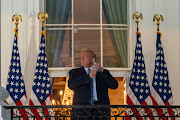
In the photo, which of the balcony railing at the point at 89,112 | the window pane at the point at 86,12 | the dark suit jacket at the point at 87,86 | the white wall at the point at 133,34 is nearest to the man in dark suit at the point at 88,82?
the dark suit jacket at the point at 87,86

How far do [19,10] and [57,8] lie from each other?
70 centimetres

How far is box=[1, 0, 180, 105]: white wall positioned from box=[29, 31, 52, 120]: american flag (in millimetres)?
296

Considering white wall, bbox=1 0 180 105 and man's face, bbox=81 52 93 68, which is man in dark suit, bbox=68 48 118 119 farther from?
white wall, bbox=1 0 180 105

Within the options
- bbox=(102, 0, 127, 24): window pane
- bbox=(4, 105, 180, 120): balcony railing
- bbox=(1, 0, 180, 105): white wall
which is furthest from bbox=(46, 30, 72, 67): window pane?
bbox=(4, 105, 180, 120): balcony railing

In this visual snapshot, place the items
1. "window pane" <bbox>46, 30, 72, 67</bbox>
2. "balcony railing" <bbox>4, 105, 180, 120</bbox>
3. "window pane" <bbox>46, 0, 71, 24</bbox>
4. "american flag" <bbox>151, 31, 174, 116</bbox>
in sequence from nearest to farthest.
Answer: "balcony railing" <bbox>4, 105, 180, 120</bbox> < "american flag" <bbox>151, 31, 174, 116</bbox> < "window pane" <bbox>46, 30, 72, 67</bbox> < "window pane" <bbox>46, 0, 71, 24</bbox>

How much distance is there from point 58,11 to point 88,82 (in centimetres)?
230

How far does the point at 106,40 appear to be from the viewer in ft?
25.4

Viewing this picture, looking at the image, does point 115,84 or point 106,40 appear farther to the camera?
point 106,40

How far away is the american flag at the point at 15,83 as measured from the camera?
23.2 ft

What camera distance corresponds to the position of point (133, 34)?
7.61 metres

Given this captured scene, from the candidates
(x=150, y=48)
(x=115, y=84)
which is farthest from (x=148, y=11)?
(x=115, y=84)

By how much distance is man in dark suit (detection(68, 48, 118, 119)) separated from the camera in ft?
19.4

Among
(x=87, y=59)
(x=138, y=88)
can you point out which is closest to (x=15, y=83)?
(x=87, y=59)

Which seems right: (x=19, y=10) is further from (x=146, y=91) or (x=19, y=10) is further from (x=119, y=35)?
(x=146, y=91)
